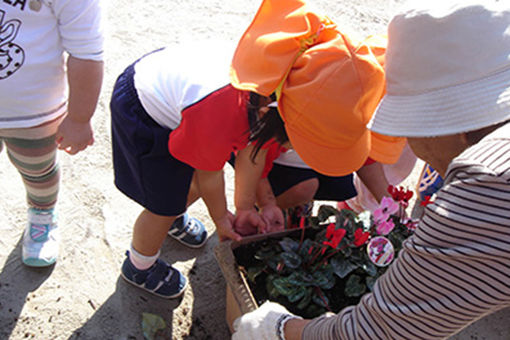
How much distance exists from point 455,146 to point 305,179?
881mm

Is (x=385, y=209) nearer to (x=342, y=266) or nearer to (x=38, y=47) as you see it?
(x=342, y=266)

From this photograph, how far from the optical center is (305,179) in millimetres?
1819

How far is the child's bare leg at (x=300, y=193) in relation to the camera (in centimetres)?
182

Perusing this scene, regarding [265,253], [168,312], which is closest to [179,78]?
[265,253]

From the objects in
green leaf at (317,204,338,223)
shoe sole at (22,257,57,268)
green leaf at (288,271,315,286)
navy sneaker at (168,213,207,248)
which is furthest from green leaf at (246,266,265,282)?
shoe sole at (22,257,57,268)

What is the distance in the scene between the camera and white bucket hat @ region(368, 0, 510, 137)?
0.86m

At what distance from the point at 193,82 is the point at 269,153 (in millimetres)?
398

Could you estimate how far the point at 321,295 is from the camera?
4.92 ft

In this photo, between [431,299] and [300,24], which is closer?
[431,299]

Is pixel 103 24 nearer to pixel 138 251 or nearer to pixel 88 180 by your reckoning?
pixel 138 251

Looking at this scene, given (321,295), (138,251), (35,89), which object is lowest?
(138,251)

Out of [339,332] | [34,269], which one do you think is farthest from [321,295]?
[34,269]

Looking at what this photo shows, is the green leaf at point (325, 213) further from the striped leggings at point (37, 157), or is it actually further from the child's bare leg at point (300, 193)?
the striped leggings at point (37, 157)

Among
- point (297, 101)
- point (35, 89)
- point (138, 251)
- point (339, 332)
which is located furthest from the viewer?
point (138, 251)
